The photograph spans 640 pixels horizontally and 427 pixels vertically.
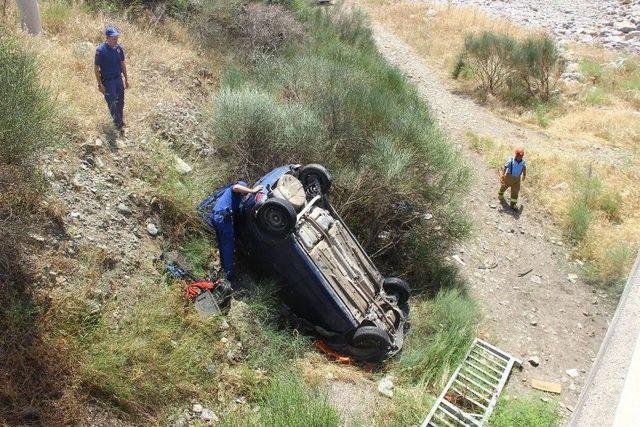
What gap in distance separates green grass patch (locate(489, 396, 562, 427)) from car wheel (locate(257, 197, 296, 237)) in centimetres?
309

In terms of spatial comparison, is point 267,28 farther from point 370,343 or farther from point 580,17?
point 580,17

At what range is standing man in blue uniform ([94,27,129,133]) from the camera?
6707 mm

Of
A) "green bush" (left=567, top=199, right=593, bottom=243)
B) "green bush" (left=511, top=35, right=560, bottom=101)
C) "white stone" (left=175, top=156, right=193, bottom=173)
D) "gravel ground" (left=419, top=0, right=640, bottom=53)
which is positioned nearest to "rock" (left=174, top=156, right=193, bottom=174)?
"white stone" (left=175, top=156, right=193, bottom=173)

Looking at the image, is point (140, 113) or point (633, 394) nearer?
point (633, 394)

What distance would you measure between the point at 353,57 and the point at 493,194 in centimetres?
487

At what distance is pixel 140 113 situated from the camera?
7.89m

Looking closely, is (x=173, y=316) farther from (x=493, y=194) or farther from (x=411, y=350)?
(x=493, y=194)

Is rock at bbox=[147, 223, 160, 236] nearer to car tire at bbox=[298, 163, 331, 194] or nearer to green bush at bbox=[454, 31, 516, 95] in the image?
car tire at bbox=[298, 163, 331, 194]

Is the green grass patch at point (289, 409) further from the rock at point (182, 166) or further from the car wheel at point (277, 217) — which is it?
the rock at point (182, 166)

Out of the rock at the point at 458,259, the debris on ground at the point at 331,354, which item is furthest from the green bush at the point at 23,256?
the rock at the point at 458,259

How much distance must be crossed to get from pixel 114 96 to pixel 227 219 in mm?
2411

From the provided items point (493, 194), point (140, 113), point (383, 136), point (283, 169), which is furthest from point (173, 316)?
point (493, 194)

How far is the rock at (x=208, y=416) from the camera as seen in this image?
472 cm

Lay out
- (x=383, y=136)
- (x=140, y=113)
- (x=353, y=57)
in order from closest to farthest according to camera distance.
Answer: (x=140, y=113), (x=383, y=136), (x=353, y=57)
